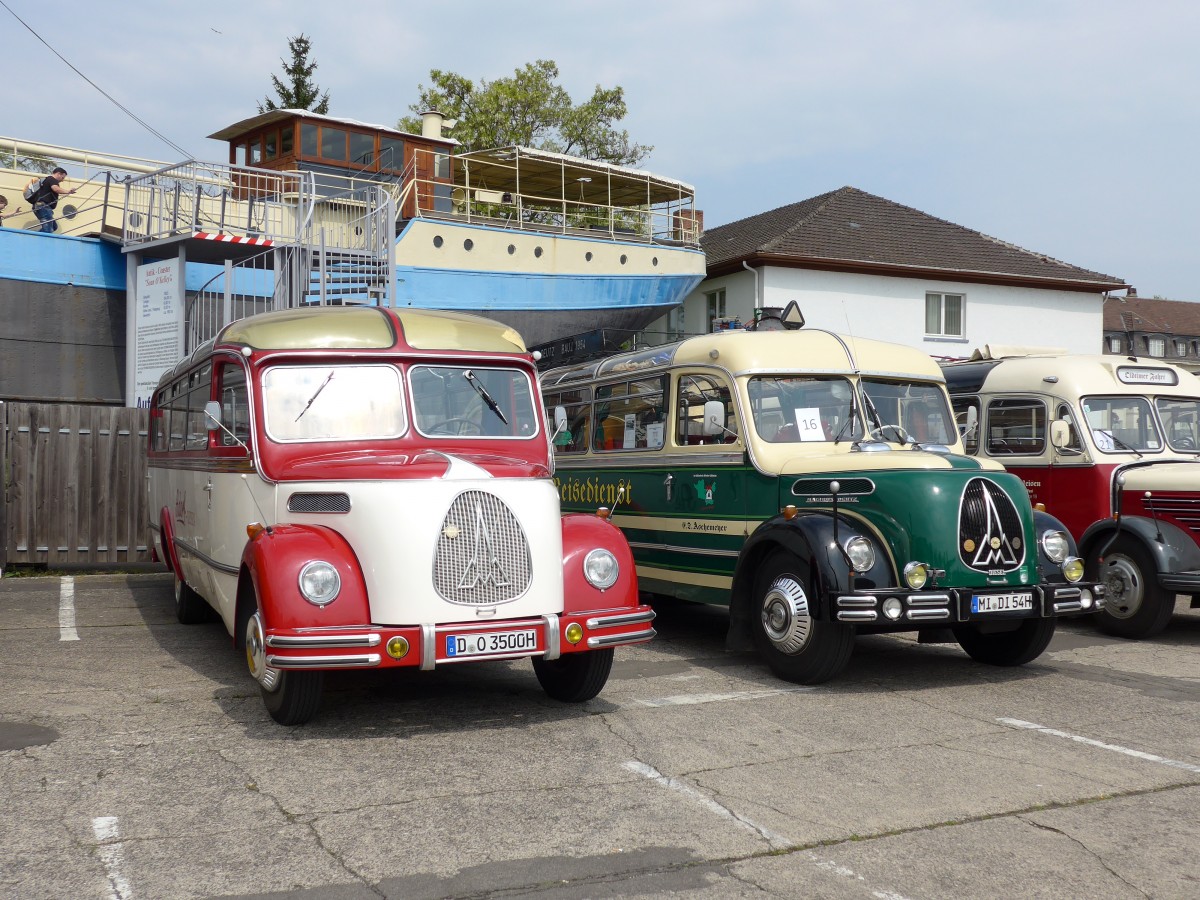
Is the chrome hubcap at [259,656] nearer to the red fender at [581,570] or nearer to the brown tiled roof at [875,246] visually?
the red fender at [581,570]

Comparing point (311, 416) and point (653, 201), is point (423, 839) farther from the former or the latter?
point (653, 201)

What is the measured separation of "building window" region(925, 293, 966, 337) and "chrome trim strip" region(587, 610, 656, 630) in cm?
2594

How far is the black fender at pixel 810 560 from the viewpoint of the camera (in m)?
7.47

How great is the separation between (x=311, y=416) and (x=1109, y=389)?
764cm

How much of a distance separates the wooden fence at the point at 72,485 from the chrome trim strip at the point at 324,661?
343 inches

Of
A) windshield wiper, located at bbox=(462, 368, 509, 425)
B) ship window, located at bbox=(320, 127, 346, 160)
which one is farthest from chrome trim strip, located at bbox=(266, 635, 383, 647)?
ship window, located at bbox=(320, 127, 346, 160)

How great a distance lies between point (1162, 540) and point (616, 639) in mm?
5662

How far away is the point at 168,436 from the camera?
34.0ft

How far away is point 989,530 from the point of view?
303 inches

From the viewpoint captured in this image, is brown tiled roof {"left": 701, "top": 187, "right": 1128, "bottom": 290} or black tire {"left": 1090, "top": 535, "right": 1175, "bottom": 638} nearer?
black tire {"left": 1090, "top": 535, "right": 1175, "bottom": 638}

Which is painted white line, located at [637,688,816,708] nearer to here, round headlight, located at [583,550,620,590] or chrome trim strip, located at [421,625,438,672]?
round headlight, located at [583,550,620,590]


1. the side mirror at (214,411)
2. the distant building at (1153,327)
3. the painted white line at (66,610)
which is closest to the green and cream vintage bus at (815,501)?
the side mirror at (214,411)

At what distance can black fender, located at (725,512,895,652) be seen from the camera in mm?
7473

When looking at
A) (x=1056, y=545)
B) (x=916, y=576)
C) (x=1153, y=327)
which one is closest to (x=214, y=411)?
(x=916, y=576)
